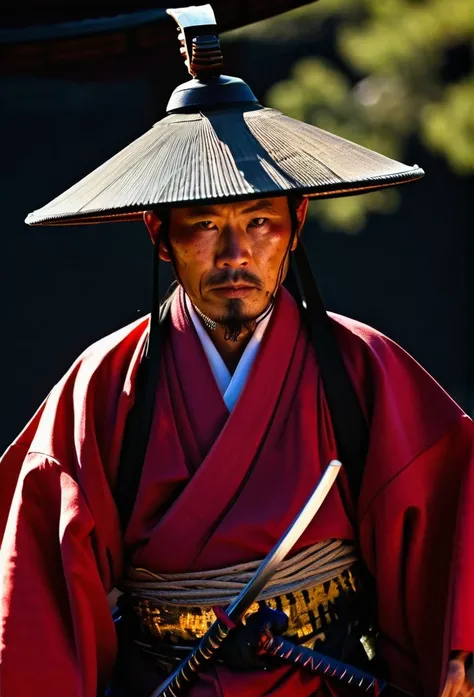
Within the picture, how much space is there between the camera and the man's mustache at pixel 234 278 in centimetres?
260

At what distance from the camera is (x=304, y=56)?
5734 millimetres

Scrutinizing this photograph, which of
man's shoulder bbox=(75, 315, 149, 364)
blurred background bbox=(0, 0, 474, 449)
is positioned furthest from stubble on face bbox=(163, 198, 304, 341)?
blurred background bbox=(0, 0, 474, 449)

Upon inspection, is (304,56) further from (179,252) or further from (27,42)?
(179,252)

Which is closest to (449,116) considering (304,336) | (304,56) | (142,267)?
(304,56)

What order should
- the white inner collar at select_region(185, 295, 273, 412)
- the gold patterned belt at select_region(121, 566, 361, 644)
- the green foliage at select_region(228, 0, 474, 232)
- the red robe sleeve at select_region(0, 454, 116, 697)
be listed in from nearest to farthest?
the red robe sleeve at select_region(0, 454, 116, 697)
the gold patterned belt at select_region(121, 566, 361, 644)
the white inner collar at select_region(185, 295, 273, 412)
the green foliage at select_region(228, 0, 474, 232)

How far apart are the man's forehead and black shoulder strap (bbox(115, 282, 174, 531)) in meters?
0.36

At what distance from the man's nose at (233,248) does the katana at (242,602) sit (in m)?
0.48

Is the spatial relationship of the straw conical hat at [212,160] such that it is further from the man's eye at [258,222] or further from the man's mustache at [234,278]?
the man's mustache at [234,278]

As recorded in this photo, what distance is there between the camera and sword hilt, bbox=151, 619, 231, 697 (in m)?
2.50

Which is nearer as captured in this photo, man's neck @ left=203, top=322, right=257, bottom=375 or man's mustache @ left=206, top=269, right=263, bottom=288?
man's mustache @ left=206, top=269, right=263, bottom=288

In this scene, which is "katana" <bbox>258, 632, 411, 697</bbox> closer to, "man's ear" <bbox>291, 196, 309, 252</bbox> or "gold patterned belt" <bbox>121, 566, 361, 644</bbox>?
"gold patterned belt" <bbox>121, 566, 361, 644</bbox>

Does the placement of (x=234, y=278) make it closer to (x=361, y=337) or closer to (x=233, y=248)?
(x=233, y=248)

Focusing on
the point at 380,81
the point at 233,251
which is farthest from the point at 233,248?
the point at 380,81

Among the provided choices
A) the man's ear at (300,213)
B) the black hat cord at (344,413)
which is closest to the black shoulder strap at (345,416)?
the black hat cord at (344,413)
